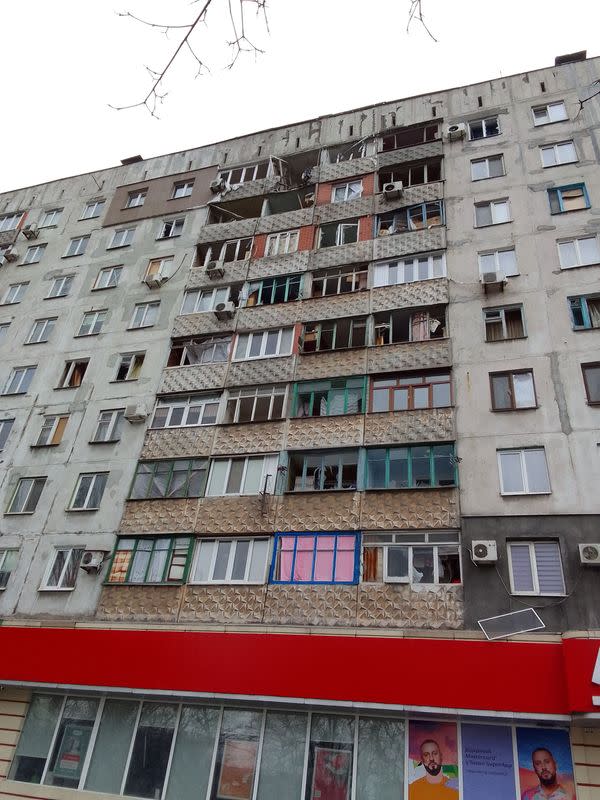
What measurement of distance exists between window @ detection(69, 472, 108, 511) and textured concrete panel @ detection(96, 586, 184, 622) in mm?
3110

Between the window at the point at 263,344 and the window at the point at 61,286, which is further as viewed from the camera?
the window at the point at 61,286

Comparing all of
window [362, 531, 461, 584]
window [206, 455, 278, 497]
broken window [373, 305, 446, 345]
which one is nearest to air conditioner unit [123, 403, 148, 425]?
window [206, 455, 278, 497]

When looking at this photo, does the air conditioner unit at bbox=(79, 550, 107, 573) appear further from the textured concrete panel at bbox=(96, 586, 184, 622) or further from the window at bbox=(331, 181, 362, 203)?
the window at bbox=(331, 181, 362, 203)

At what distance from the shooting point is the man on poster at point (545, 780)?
10.8 m

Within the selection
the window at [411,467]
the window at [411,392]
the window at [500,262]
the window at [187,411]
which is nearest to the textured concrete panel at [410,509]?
the window at [411,467]

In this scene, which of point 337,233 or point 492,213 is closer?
point 492,213

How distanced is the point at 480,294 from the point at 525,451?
5748 millimetres

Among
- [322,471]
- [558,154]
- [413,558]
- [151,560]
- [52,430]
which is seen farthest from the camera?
[558,154]

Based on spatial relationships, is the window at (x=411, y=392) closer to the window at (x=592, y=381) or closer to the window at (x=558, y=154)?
the window at (x=592, y=381)

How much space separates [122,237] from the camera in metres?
26.5

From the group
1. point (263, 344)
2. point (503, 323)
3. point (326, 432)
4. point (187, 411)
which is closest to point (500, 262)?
point (503, 323)

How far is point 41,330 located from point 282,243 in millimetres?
10973

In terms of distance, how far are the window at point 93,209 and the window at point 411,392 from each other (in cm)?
1887

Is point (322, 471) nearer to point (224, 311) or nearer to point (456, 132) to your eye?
point (224, 311)
